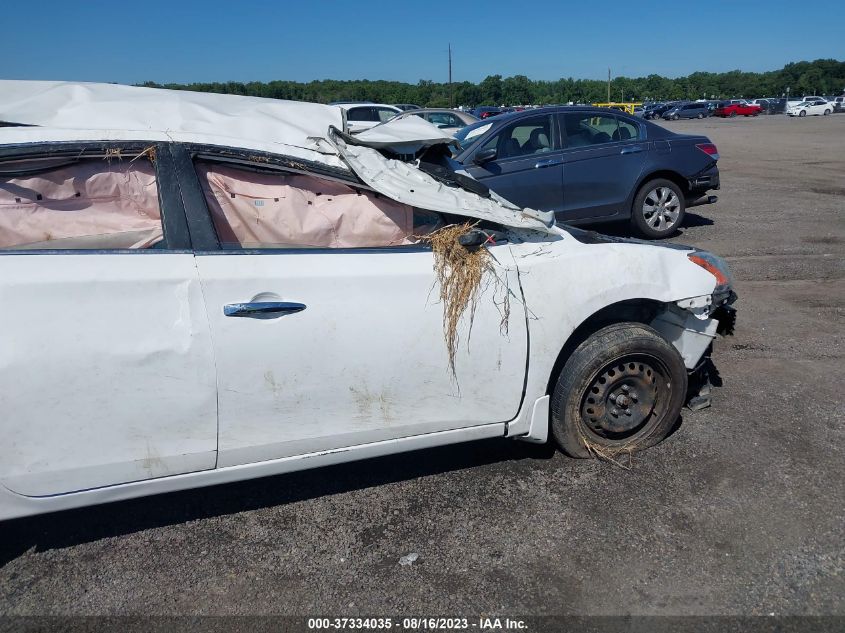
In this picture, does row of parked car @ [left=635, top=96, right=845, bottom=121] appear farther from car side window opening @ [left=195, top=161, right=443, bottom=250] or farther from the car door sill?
the car door sill

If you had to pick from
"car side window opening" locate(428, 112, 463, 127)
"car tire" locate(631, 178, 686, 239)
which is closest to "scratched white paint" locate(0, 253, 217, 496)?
"car tire" locate(631, 178, 686, 239)

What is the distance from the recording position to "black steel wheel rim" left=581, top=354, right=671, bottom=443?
134 inches

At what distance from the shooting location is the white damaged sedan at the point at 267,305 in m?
2.54

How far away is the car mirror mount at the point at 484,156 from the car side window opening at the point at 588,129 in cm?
110

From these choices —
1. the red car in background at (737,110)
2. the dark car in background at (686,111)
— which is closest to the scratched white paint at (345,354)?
the dark car in background at (686,111)

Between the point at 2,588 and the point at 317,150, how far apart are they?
224 centimetres

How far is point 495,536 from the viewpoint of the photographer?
2.98 m

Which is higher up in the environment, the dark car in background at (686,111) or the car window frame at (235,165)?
the dark car in background at (686,111)

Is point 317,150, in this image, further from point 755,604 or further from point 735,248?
point 735,248

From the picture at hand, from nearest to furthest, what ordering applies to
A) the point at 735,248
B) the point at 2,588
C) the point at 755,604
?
1. the point at 755,604
2. the point at 2,588
3. the point at 735,248

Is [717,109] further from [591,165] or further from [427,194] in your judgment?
[427,194]

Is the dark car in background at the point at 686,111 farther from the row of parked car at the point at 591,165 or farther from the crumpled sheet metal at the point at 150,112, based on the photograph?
the crumpled sheet metal at the point at 150,112

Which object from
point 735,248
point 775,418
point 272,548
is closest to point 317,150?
point 272,548

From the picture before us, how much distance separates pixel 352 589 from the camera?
268cm
